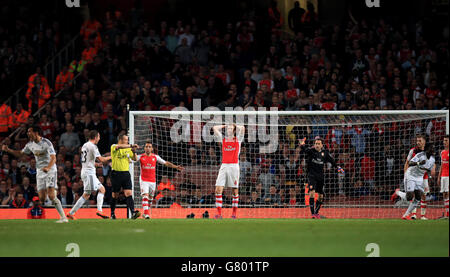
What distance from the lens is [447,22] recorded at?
2034 cm

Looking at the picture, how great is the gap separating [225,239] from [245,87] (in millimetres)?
9388

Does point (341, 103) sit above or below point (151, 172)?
above

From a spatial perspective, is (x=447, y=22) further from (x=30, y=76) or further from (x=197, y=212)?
(x=30, y=76)

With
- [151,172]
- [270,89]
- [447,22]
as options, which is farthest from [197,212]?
[447,22]

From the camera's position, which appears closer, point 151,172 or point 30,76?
point 151,172

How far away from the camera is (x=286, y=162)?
54.7 ft

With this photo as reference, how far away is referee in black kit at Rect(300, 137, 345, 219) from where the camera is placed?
49.6ft

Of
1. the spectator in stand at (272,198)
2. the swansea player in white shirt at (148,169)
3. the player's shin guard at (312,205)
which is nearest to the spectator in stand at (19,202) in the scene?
the swansea player in white shirt at (148,169)

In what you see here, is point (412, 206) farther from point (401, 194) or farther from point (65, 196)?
point (65, 196)

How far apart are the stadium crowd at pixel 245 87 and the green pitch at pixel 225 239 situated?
180 inches

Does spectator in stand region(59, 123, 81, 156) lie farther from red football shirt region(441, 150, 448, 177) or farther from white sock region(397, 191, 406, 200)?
red football shirt region(441, 150, 448, 177)

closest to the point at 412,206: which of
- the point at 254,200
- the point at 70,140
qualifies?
the point at 254,200

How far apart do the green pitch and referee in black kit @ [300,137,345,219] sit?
3.04 metres
